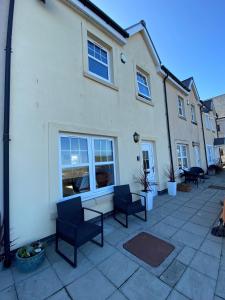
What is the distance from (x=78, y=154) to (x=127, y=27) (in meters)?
6.39

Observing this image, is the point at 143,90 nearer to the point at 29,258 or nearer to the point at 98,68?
the point at 98,68

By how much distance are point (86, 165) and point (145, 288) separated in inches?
127

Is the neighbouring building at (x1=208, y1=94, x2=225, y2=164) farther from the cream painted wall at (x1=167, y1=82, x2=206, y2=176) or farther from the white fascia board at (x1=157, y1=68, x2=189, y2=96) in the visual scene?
the white fascia board at (x1=157, y1=68, x2=189, y2=96)

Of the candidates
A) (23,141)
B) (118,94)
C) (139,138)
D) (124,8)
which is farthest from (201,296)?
(124,8)

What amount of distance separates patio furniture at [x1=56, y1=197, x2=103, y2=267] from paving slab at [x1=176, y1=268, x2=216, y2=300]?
66.1 inches

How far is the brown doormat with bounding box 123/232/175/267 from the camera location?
9.80ft

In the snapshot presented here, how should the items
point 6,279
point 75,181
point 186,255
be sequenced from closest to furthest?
point 6,279, point 186,255, point 75,181

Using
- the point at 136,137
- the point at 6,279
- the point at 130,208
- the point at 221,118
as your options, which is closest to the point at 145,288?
the point at 130,208

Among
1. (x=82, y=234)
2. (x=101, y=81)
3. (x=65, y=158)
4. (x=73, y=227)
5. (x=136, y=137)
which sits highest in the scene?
(x=101, y=81)

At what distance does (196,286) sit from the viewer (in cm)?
232

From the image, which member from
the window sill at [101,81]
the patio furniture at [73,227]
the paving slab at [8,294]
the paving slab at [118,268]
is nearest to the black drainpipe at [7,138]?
the paving slab at [8,294]

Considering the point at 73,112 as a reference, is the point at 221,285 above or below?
below

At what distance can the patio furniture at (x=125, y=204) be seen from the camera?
14.6ft

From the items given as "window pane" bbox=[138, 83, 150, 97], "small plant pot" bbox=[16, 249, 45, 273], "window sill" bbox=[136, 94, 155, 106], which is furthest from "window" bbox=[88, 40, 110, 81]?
"small plant pot" bbox=[16, 249, 45, 273]
